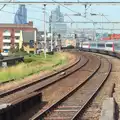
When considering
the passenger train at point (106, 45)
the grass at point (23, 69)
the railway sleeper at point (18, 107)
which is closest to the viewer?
the railway sleeper at point (18, 107)

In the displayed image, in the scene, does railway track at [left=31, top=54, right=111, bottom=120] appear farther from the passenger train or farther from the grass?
the passenger train

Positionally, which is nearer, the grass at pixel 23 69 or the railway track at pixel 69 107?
the railway track at pixel 69 107

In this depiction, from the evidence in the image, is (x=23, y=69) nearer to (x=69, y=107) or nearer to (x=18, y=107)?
(x=69, y=107)

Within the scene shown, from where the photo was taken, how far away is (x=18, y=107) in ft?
47.0

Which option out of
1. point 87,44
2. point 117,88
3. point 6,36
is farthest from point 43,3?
point 6,36

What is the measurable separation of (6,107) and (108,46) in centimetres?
6045

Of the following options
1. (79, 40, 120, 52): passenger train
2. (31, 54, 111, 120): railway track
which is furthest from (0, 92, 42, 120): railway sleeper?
(79, 40, 120, 52): passenger train

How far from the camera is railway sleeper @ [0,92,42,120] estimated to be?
41.7 feet

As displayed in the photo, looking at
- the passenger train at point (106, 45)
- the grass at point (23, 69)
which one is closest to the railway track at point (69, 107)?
the grass at point (23, 69)

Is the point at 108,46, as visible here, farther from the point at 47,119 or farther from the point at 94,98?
the point at 47,119

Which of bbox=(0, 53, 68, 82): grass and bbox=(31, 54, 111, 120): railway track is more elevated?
bbox=(31, 54, 111, 120): railway track

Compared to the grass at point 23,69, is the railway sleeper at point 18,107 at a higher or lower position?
higher

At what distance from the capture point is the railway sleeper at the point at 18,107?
41.7ft

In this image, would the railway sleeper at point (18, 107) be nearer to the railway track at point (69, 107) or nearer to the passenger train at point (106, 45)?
the railway track at point (69, 107)
